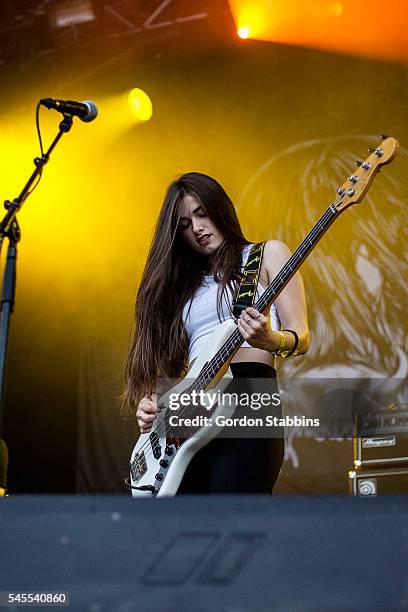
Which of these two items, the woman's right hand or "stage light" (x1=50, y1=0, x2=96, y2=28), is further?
"stage light" (x1=50, y1=0, x2=96, y2=28)

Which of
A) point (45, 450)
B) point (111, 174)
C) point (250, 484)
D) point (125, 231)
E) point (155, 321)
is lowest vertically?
point (45, 450)

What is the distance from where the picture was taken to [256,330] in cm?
149

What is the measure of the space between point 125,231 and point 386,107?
149cm

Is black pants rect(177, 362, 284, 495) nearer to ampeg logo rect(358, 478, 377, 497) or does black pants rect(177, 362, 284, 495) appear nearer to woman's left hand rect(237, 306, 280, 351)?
woman's left hand rect(237, 306, 280, 351)

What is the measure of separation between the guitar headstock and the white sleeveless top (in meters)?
0.24

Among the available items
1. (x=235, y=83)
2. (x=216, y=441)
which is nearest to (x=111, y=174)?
(x=235, y=83)

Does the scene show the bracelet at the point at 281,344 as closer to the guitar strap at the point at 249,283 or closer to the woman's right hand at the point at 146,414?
the guitar strap at the point at 249,283

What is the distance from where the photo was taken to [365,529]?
80 cm

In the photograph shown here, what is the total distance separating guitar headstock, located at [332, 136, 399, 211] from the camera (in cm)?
171

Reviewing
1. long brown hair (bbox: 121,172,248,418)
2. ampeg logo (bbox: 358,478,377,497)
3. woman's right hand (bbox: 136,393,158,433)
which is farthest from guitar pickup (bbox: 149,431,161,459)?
ampeg logo (bbox: 358,478,377,497)

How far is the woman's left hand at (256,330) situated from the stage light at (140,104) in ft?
9.33

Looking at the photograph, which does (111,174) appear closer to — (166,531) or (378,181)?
(378,181)

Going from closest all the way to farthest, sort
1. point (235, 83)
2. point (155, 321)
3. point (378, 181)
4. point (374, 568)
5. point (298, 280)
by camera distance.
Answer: point (374, 568) < point (298, 280) < point (155, 321) < point (378, 181) < point (235, 83)

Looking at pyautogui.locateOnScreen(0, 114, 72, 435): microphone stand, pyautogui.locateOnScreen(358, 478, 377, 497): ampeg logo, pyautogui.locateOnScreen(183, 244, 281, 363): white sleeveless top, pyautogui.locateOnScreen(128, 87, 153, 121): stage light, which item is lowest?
pyautogui.locateOnScreen(358, 478, 377, 497): ampeg logo
